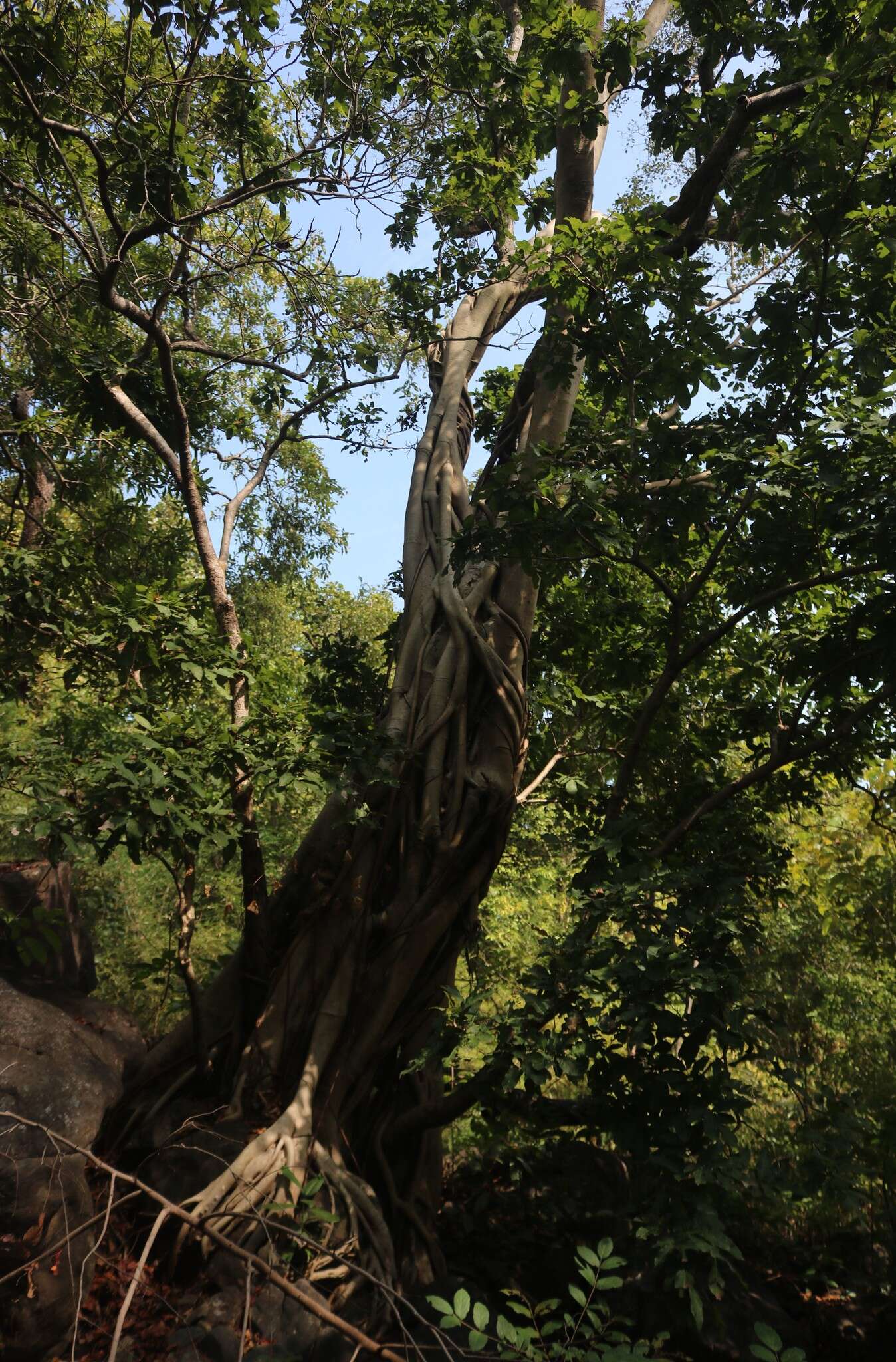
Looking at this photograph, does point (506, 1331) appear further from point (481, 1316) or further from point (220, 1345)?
point (220, 1345)

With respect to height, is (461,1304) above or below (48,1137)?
above

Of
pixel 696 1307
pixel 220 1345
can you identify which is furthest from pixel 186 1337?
pixel 696 1307

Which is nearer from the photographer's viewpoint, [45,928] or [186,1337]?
[186,1337]

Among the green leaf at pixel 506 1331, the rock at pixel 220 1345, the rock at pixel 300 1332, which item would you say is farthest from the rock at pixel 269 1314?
the green leaf at pixel 506 1331

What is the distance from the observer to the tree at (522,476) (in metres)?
3.28

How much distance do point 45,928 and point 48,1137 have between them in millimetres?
956

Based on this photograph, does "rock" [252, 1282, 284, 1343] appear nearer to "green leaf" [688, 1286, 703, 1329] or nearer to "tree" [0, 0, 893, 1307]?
"tree" [0, 0, 893, 1307]

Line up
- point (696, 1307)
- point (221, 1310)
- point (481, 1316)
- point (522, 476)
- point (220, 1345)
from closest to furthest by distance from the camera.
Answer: point (481, 1316) < point (696, 1307) < point (220, 1345) < point (221, 1310) < point (522, 476)

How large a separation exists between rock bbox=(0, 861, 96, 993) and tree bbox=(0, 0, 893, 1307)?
73 cm

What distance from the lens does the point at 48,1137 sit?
3.10 meters

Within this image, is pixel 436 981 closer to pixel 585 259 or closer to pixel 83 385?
pixel 585 259

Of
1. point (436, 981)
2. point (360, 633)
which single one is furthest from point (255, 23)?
point (360, 633)

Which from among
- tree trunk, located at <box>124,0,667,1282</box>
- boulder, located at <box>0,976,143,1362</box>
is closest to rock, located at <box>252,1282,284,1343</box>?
tree trunk, located at <box>124,0,667,1282</box>

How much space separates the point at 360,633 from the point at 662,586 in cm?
940
